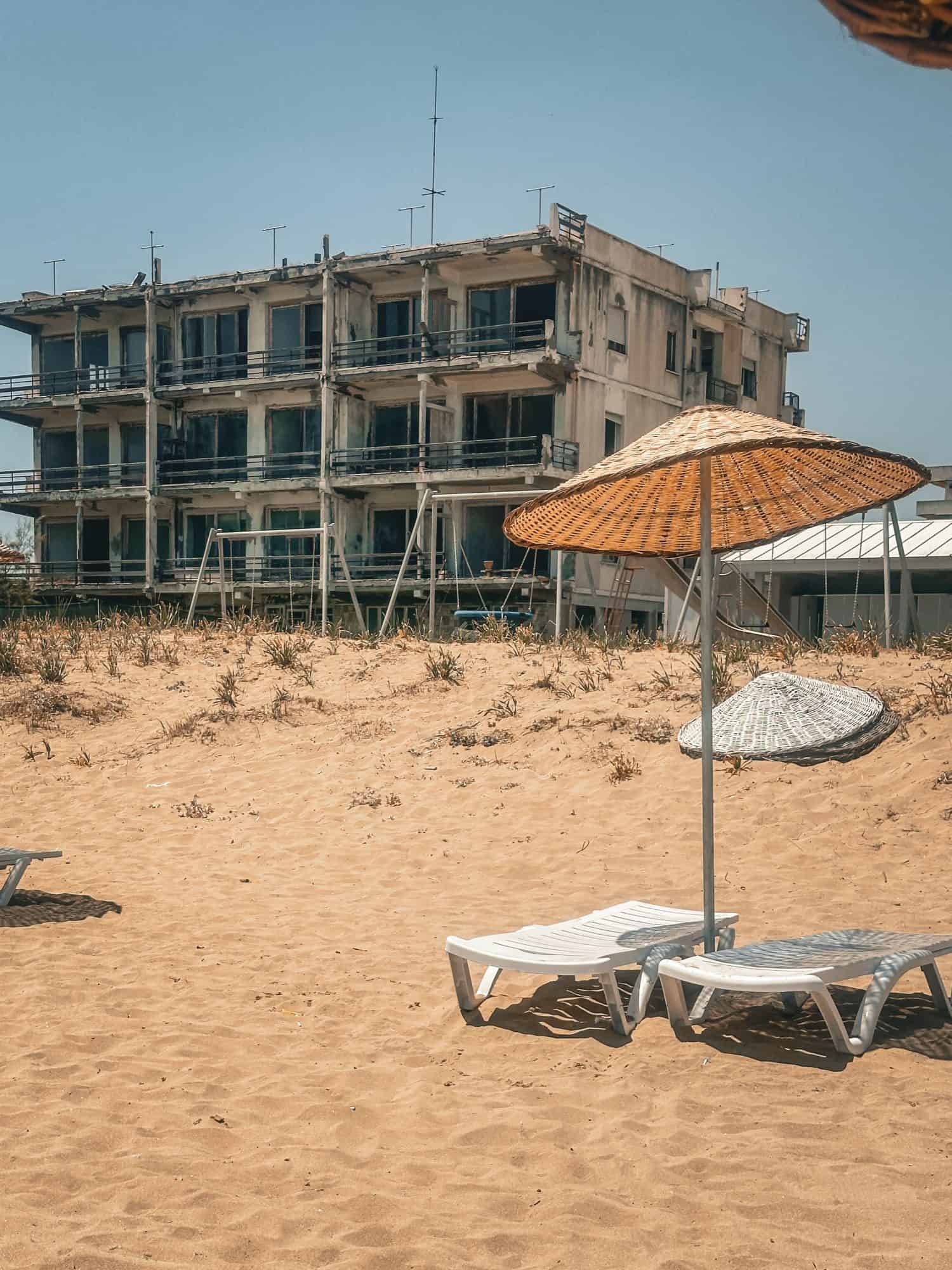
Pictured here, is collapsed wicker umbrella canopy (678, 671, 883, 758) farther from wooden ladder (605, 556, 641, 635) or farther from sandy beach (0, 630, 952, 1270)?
wooden ladder (605, 556, 641, 635)

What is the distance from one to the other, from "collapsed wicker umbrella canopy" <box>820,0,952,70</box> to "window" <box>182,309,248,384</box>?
37.4m

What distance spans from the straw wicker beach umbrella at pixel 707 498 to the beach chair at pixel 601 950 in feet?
1.07

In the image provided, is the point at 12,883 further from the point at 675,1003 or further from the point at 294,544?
the point at 294,544

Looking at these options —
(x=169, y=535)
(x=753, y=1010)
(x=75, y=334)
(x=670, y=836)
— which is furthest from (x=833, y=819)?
(x=75, y=334)

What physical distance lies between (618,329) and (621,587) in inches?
506

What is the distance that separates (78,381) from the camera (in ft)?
133

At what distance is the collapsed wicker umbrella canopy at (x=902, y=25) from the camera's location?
1.71 meters

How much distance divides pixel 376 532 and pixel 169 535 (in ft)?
23.5

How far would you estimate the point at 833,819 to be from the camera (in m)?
10.2

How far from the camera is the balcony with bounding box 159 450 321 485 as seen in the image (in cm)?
3683

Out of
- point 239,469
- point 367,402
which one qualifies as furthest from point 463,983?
point 239,469

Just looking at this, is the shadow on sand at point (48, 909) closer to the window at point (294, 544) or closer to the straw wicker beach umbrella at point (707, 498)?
the straw wicker beach umbrella at point (707, 498)

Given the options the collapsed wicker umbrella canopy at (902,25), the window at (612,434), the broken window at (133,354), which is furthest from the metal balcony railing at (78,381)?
the collapsed wicker umbrella canopy at (902,25)

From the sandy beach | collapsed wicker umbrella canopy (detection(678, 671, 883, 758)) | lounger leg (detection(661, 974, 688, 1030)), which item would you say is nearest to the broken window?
the sandy beach
